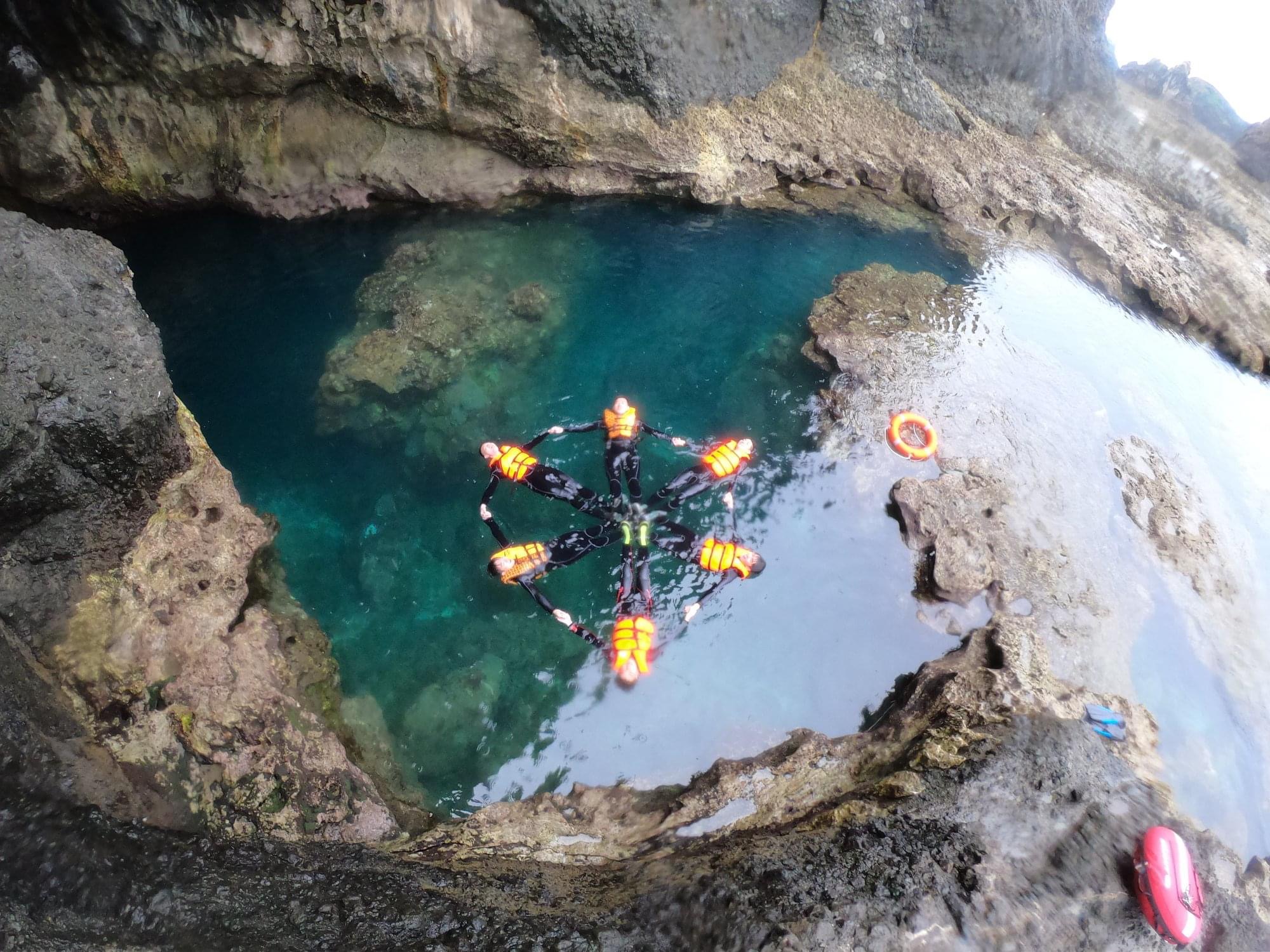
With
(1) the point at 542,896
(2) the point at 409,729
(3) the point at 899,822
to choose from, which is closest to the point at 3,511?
(2) the point at 409,729

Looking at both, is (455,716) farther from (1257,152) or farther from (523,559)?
(1257,152)

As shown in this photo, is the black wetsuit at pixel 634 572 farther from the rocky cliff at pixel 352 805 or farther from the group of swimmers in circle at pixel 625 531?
the rocky cliff at pixel 352 805

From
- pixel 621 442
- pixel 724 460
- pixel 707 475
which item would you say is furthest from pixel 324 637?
pixel 724 460

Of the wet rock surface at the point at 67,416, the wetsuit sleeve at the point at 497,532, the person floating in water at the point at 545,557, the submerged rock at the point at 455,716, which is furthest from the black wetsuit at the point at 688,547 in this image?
the wet rock surface at the point at 67,416

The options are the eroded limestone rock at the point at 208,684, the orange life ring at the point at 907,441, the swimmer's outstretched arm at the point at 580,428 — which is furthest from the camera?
the orange life ring at the point at 907,441

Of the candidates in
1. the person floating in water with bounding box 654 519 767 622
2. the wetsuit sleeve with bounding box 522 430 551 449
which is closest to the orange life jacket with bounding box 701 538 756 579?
the person floating in water with bounding box 654 519 767 622

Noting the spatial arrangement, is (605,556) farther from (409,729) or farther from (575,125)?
(575,125)

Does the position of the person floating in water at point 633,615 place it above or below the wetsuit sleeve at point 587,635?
above
